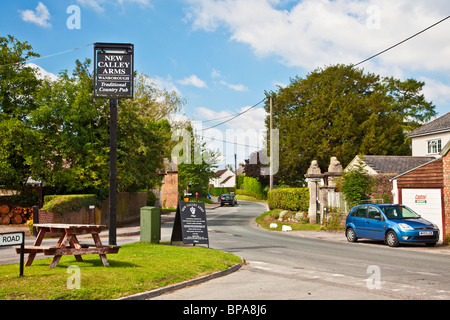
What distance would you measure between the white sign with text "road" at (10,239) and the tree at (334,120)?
141 feet

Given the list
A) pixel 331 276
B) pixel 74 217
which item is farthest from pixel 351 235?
pixel 74 217

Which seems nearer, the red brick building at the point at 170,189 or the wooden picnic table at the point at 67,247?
the wooden picnic table at the point at 67,247


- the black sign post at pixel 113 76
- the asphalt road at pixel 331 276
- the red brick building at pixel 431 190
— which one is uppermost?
the black sign post at pixel 113 76

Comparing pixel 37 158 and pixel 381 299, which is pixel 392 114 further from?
pixel 381 299

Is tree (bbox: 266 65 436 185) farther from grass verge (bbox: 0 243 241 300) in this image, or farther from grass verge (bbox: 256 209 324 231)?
grass verge (bbox: 0 243 241 300)

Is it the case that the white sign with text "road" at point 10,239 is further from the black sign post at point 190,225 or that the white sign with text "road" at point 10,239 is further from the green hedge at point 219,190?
the green hedge at point 219,190

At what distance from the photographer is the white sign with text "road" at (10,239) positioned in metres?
8.31

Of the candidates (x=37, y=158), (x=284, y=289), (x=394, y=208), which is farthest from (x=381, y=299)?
(x=37, y=158)

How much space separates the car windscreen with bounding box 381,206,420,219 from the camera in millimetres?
18522

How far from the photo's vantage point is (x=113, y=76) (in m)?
13.8

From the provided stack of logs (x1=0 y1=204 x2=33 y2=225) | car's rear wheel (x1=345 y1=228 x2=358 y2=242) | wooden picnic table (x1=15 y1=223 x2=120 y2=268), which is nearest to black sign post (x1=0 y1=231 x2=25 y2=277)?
wooden picnic table (x1=15 y1=223 x2=120 y2=268)

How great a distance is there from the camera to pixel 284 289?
8836 millimetres

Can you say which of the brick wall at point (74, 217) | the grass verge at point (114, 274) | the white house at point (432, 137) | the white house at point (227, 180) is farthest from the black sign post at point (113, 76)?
the white house at point (227, 180)

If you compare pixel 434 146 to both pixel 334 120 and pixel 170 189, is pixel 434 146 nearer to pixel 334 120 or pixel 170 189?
pixel 334 120
